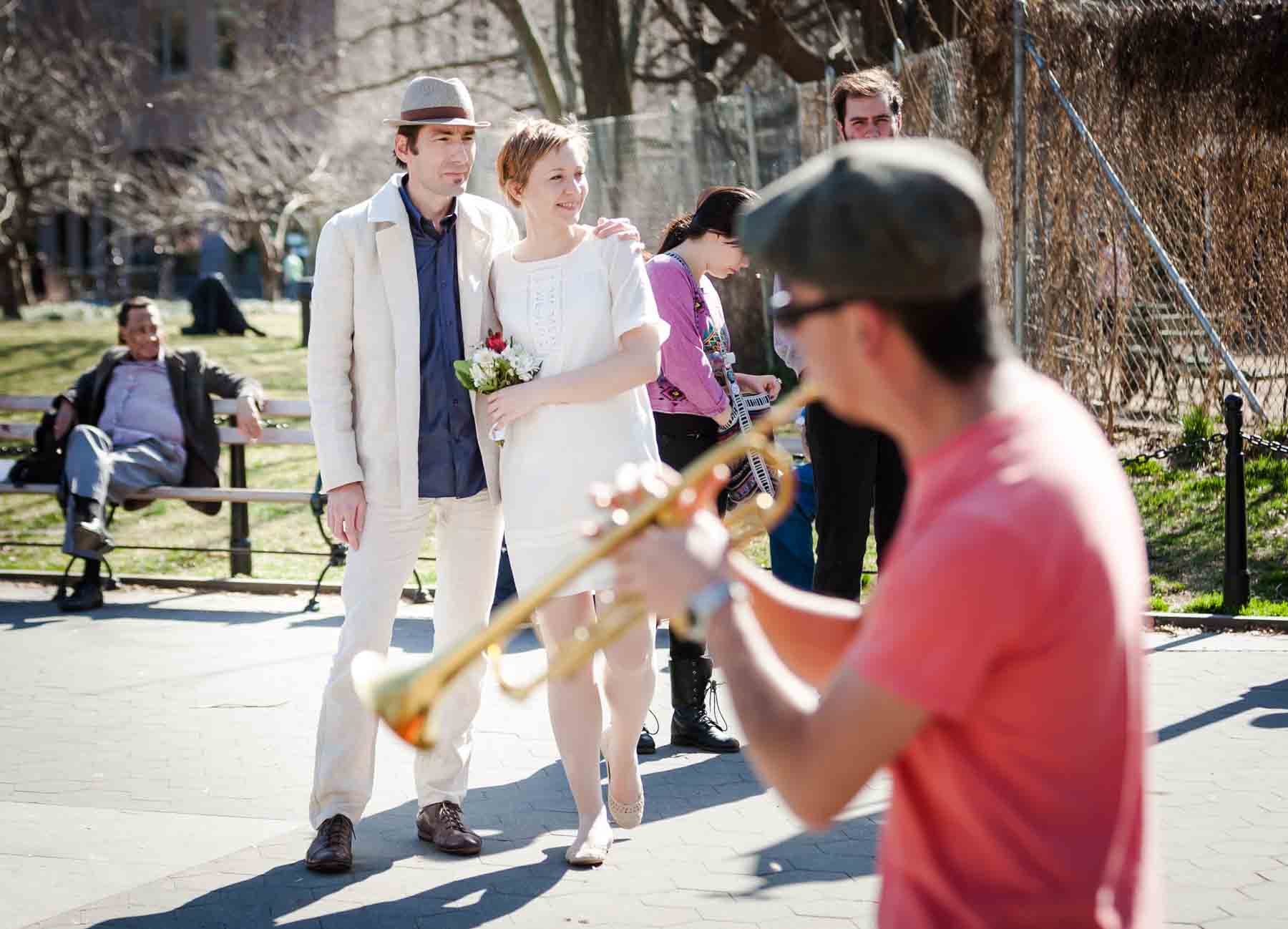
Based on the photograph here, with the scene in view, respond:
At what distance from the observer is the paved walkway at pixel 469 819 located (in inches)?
173

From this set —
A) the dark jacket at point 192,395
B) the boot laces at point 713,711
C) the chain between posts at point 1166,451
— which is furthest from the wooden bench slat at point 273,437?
the chain between posts at point 1166,451

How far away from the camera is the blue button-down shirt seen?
4.86 meters

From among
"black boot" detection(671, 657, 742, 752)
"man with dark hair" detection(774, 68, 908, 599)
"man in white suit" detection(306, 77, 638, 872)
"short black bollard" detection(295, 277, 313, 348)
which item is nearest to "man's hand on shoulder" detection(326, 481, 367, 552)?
"man in white suit" detection(306, 77, 638, 872)

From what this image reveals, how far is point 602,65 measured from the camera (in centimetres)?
1784

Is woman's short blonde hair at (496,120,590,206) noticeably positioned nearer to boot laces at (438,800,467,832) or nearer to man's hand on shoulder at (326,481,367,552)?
man's hand on shoulder at (326,481,367,552)

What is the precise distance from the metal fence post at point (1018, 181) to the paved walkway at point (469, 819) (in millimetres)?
3220

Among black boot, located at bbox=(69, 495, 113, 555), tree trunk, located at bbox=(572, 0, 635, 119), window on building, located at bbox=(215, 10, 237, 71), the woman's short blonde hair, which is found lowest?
black boot, located at bbox=(69, 495, 113, 555)

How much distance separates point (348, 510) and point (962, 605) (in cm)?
333

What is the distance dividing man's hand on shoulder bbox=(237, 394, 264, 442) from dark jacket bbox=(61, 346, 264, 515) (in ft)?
1.45

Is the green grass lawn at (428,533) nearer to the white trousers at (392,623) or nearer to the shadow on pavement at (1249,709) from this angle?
the shadow on pavement at (1249,709)

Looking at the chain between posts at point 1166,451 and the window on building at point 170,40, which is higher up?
the window on building at point 170,40

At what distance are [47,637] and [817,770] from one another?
720 centimetres

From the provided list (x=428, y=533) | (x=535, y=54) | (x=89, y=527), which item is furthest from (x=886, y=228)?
(x=535, y=54)

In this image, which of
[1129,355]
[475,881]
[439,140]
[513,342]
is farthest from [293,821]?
[1129,355]
